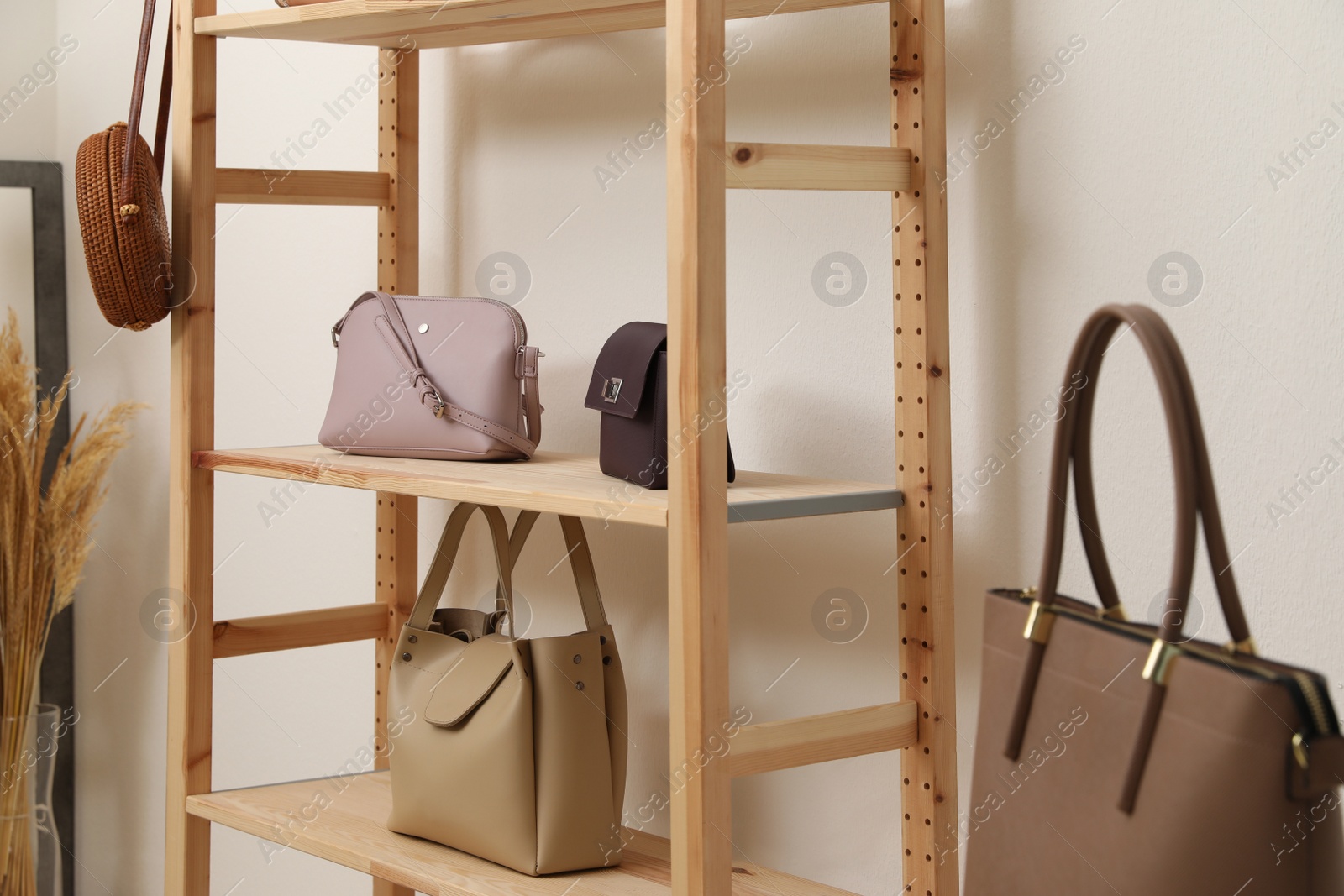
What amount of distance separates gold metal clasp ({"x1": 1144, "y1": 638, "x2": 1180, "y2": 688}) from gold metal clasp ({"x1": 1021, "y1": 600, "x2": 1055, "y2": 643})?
0.07 m

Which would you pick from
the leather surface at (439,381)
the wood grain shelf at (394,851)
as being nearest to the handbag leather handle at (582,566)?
the leather surface at (439,381)

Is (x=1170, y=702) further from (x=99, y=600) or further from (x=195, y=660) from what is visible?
(x=99, y=600)

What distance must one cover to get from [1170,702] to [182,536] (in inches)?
52.9

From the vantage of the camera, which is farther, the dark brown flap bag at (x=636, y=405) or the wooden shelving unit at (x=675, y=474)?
the dark brown flap bag at (x=636, y=405)

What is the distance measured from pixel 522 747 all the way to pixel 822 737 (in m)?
0.36

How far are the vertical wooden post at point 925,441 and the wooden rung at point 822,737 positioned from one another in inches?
1.3

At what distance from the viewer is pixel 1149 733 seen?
0.62 meters

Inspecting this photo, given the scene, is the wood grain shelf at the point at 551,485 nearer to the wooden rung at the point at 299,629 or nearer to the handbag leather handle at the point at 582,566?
the handbag leather handle at the point at 582,566

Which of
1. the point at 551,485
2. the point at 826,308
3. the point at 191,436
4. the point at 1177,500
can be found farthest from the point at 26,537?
the point at 1177,500

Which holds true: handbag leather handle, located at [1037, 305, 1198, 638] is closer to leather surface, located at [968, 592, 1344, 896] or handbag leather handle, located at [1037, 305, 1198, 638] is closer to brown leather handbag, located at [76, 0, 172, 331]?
leather surface, located at [968, 592, 1344, 896]

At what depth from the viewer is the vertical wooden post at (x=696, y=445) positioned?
1067 mm

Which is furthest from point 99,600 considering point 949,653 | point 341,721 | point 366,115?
point 949,653

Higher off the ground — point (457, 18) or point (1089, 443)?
point (457, 18)

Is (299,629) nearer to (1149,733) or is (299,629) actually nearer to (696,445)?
(696,445)
